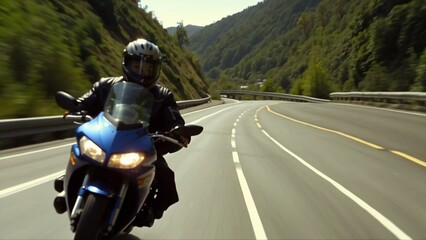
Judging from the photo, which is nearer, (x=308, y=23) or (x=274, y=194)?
(x=274, y=194)

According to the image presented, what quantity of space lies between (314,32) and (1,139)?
177533 millimetres

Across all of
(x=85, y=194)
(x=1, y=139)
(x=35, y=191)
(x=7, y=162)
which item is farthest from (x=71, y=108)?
(x=1, y=139)

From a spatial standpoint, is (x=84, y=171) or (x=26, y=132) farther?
(x=26, y=132)

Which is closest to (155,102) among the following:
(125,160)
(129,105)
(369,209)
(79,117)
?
(129,105)

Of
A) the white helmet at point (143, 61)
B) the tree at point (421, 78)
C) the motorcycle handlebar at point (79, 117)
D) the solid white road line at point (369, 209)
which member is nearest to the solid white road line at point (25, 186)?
the motorcycle handlebar at point (79, 117)

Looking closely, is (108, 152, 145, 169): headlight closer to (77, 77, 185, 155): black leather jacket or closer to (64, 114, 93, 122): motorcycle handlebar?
(77, 77, 185, 155): black leather jacket

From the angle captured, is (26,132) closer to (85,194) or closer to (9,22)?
(9,22)

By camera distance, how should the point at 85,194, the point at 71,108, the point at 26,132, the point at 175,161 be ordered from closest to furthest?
1. the point at 85,194
2. the point at 71,108
3. the point at 175,161
4. the point at 26,132

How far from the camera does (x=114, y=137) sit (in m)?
3.57

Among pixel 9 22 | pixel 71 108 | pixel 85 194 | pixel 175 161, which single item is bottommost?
pixel 175 161

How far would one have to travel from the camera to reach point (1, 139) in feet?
37.0

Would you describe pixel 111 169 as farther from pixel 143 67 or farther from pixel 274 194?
pixel 274 194

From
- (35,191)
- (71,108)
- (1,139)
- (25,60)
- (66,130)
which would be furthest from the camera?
(25,60)

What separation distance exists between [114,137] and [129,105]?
17.4 inches
